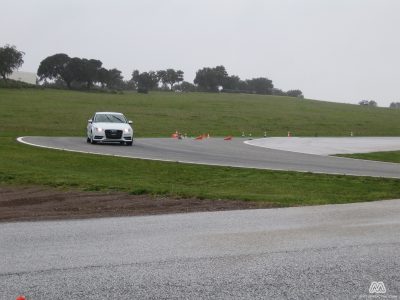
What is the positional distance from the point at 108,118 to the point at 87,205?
1782 centimetres

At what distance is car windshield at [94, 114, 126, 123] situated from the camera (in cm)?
2783

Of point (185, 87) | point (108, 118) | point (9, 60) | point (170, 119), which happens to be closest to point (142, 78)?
point (185, 87)

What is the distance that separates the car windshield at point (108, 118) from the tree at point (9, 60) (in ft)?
232

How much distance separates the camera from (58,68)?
4363 inches

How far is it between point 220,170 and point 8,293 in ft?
37.7

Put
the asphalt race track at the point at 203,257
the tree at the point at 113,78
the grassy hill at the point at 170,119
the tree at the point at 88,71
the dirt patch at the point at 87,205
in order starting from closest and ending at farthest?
1. the asphalt race track at the point at 203,257
2. the dirt patch at the point at 87,205
3. the grassy hill at the point at 170,119
4. the tree at the point at 88,71
5. the tree at the point at 113,78

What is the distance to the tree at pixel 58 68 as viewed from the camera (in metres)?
108

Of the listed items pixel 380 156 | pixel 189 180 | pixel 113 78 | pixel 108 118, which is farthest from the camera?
pixel 113 78

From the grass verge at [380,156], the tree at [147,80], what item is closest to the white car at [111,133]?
the grass verge at [380,156]

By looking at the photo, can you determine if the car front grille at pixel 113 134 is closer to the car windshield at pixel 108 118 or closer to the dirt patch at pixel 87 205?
the car windshield at pixel 108 118

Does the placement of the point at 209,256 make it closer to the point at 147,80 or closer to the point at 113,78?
the point at 113,78

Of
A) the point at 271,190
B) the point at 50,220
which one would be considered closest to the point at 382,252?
the point at 50,220

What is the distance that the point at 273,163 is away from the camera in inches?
757

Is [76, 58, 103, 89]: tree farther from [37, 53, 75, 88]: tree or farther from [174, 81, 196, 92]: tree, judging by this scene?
[174, 81, 196, 92]: tree
